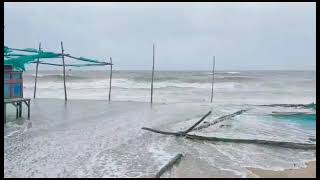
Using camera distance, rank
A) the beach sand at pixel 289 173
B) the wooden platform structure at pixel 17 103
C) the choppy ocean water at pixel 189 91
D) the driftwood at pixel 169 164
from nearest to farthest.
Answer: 1. the driftwood at pixel 169 164
2. the beach sand at pixel 289 173
3. the wooden platform structure at pixel 17 103
4. the choppy ocean water at pixel 189 91

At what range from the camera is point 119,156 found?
9.28m

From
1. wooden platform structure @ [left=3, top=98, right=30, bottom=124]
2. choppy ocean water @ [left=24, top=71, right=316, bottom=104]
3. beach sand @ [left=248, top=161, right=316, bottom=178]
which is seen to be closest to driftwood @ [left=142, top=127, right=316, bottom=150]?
beach sand @ [left=248, top=161, right=316, bottom=178]

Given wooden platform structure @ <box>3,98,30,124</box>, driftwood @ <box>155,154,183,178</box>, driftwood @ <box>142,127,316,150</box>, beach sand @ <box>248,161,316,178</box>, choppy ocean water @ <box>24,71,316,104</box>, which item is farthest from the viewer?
choppy ocean water @ <box>24,71,316,104</box>

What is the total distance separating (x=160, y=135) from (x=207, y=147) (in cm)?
214

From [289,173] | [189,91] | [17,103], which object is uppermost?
[17,103]

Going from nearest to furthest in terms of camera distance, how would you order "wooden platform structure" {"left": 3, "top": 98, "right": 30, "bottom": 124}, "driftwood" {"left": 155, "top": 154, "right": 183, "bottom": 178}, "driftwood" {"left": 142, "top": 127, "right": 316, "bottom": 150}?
"driftwood" {"left": 155, "top": 154, "right": 183, "bottom": 178} < "driftwood" {"left": 142, "top": 127, "right": 316, "bottom": 150} < "wooden platform structure" {"left": 3, "top": 98, "right": 30, "bottom": 124}

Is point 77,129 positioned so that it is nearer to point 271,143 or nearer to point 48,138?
point 48,138

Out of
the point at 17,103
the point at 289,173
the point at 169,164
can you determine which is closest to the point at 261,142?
the point at 289,173

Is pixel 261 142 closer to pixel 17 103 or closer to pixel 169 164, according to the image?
pixel 169 164

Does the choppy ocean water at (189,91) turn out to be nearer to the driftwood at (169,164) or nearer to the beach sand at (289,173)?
the driftwood at (169,164)

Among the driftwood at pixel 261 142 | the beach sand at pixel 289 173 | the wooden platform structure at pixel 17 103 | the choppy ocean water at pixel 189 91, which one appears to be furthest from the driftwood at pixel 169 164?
the choppy ocean water at pixel 189 91

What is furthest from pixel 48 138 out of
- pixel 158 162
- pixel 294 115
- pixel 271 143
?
pixel 294 115

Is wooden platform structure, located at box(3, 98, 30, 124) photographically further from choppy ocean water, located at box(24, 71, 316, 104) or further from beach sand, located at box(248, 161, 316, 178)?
choppy ocean water, located at box(24, 71, 316, 104)

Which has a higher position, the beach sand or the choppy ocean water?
the beach sand
